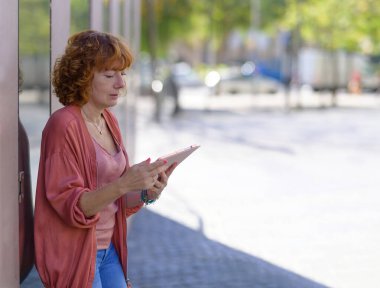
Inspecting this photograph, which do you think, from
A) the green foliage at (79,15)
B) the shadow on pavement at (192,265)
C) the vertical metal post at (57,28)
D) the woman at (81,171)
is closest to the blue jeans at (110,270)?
the woman at (81,171)

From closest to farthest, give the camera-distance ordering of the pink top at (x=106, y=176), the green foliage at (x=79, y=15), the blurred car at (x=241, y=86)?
the pink top at (x=106, y=176) → the green foliage at (x=79, y=15) → the blurred car at (x=241, y=86)

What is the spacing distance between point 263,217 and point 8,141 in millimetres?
6287

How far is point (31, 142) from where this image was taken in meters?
3.71

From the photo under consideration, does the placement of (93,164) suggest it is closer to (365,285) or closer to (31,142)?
(31,142)

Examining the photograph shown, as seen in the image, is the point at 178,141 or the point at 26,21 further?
the point at 178,141

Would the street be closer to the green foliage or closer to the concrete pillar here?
the green foliage

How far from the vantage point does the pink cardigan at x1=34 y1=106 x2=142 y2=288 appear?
9.29 ft

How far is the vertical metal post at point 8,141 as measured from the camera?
2.96 m

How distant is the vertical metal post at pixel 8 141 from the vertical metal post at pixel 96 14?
2453 millimetres

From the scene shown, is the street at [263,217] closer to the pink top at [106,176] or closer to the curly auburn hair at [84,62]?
the pink top at [106,176]

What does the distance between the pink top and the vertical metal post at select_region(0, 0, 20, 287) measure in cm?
30

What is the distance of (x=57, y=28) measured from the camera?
12.6ft

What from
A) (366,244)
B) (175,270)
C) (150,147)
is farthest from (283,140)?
(175,270)

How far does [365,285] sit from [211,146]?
1148 cm
